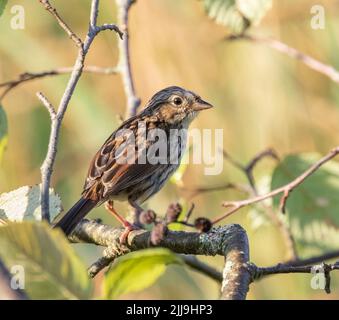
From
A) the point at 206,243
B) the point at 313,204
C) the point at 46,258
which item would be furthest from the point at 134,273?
the point at 313,204

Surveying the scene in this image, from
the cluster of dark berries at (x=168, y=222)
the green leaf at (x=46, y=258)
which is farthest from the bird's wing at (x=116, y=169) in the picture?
the green leaf at (x=46, y=258)

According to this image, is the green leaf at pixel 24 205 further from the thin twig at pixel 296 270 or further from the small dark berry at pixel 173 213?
the thin twig at pixel 296 270

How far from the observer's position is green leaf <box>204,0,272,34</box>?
377 centimetres

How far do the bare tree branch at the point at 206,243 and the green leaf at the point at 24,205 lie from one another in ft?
1.13

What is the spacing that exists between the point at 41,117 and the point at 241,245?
153 inches

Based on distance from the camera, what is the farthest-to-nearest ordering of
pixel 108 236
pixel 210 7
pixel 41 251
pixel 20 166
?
pixel 20 166 → pixel 210 7 → pixel 108 236 → pixel 41 251

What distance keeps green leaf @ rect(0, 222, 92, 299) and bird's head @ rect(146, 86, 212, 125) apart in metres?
2.62

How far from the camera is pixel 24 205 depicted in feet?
7.98

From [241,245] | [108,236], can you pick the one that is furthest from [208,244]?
[108,236]

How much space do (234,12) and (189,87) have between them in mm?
2017

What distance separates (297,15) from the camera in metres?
5.98

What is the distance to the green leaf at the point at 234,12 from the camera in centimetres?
377

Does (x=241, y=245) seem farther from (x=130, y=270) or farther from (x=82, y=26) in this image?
(x=82, y=26)

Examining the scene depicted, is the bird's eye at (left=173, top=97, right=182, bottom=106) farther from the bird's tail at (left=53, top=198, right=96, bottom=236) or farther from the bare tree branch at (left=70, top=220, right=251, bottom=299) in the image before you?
the bare tree branch at (left=70, top=220, right=251, bottom=299)
